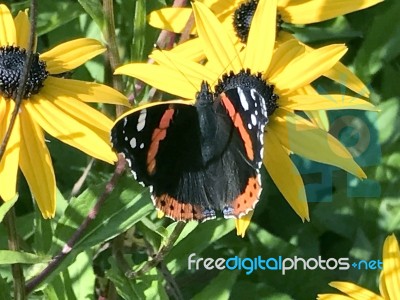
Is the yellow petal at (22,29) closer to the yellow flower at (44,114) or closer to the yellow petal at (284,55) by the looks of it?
the yellow flower at (44,114)

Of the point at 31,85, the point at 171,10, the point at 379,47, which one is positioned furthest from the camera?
the point at 379,47

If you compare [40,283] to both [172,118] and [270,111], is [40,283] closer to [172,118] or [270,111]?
[172,118]

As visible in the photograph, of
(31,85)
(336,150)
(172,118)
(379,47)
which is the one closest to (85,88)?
(31,85)

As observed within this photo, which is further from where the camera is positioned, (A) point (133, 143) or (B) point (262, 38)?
(B) point (262, 38)

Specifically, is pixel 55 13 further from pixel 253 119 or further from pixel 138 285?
pixel 253 119

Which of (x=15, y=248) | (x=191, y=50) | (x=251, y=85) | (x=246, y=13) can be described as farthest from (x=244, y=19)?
(x=15, y=248)

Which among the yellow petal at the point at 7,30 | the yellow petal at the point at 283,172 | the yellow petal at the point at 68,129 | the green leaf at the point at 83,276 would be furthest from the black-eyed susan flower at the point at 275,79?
the green leaf at the point at 83,276

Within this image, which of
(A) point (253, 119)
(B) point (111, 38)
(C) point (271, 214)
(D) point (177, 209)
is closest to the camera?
(A) point (253, 119)
